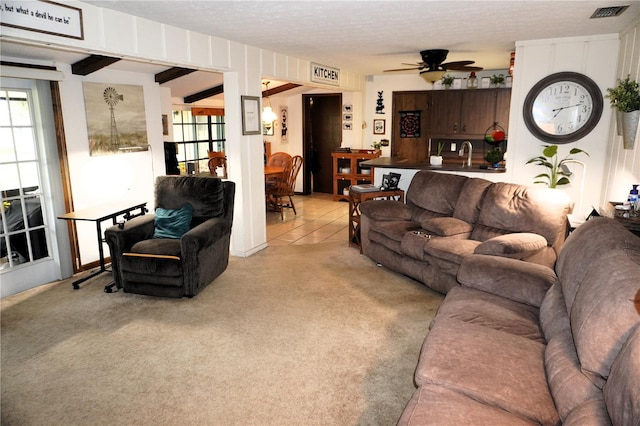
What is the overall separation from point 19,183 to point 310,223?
3679mm

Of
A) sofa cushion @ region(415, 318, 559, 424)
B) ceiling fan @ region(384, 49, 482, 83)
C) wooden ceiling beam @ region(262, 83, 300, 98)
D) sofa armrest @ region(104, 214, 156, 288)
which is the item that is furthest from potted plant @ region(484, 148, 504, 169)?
wooden ceiling beam @ region(262, 83, 300, 98)

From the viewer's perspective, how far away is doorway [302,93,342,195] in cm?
838

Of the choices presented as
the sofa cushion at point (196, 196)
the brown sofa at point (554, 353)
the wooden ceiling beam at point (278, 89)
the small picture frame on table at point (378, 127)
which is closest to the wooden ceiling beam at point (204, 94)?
the wooden ceiling beam at point (278, 89)

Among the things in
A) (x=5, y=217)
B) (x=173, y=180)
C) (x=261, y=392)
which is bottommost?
(x=261, y=392)

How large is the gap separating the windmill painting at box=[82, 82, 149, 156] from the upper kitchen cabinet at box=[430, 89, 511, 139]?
4526mm

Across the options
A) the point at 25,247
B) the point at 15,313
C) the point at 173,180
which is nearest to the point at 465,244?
the point at 173,180

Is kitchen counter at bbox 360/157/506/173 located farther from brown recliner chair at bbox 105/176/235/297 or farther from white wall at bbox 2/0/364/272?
brown recliner chair at bbox 105/176/235/297

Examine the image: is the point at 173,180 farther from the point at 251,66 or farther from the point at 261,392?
the point at 261,392

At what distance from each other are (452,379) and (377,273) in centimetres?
264

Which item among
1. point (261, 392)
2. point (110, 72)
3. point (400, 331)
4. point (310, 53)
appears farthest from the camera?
point (310, 53)

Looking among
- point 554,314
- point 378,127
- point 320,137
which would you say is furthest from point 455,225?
point 320,137

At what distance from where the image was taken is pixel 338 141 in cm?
847

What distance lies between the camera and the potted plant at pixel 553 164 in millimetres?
4199

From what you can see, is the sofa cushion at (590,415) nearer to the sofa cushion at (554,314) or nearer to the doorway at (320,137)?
the sofa cushion at (554,314)
